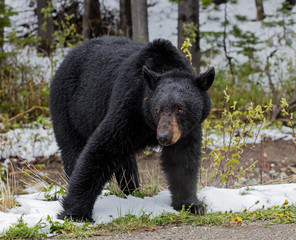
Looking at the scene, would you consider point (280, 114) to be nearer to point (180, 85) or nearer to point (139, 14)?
point (139, 14)

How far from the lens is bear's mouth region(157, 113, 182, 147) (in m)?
3.63

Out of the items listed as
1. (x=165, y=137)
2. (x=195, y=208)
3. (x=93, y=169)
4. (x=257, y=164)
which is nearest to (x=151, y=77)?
(x=165, y=137)

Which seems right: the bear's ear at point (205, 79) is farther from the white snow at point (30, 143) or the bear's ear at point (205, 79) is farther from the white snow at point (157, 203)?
the white snow at point (30, 143)

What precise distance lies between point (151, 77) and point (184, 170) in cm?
105

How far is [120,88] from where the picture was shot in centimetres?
428

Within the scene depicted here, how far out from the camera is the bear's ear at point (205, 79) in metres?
3.92

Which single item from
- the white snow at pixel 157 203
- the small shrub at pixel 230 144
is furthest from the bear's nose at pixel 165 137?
the small shrub at pixel 230 144

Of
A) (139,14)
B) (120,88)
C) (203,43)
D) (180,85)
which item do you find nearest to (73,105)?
(120,88)

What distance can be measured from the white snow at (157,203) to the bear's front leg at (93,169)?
17 centimetres

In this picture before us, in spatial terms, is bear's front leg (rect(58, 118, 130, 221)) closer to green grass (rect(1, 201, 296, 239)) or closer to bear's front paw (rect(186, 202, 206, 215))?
green grass (rect(1, 201, 296, 239))

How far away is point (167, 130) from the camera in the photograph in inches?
144

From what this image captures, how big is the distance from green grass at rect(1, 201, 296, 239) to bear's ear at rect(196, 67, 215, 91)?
1139 mm

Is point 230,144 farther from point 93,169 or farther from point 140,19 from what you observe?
point 140,19

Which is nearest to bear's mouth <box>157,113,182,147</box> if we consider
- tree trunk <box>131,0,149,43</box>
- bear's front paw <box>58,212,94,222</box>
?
bear's front paw <box>58,212,94,222</box>
